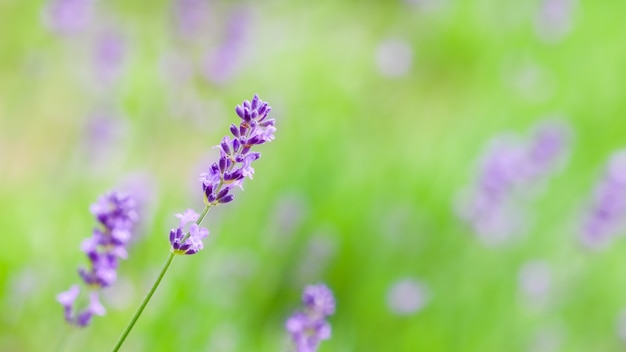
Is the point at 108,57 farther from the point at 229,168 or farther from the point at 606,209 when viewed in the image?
the point at 229,168

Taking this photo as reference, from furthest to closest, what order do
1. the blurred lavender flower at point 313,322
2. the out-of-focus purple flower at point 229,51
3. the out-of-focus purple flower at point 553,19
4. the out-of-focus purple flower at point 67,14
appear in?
the out-of-focus purple flower at point 553,19 → the out-of-focus purple flower at point 229,51 → the out-of-focus purple flower at point 67,14 → the blurred lavender flower at point 313,322

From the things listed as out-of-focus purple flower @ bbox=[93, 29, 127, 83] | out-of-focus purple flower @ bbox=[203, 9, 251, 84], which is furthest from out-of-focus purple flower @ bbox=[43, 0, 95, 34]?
out-of-focus purple flower @ bbox=[203, 9, 251, 84]

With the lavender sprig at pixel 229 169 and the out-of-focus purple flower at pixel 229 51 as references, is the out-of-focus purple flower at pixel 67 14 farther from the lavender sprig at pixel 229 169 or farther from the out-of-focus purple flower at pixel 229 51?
the lavender sprig at pixel 229 169

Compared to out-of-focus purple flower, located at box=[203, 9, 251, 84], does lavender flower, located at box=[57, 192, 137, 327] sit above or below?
below

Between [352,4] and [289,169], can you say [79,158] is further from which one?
[352,4]

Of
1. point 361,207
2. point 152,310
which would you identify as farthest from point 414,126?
point 152,310

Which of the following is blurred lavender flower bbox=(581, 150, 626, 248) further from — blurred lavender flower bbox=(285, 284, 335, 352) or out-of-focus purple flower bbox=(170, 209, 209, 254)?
out-of-focus purple flower bbox=(170, 209, 209, 254)

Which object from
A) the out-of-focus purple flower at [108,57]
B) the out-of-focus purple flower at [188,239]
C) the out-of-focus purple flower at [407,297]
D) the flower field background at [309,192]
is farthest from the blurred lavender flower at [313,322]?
the out-of-focus purple flower at [108,57]
